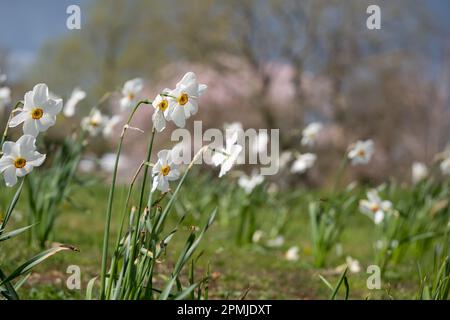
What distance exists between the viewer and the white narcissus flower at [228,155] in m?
1.88

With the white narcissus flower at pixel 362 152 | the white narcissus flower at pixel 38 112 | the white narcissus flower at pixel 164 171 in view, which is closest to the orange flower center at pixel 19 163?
the white narcissus flower at pixel 38 112

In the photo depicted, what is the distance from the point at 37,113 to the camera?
1.85m

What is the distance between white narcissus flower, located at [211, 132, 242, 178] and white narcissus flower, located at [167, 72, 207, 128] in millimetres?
171

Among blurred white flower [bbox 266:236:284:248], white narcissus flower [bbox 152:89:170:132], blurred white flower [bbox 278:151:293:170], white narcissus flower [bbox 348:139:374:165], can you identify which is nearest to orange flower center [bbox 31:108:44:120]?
white narcissus flower [bbox 152:89:170:132]

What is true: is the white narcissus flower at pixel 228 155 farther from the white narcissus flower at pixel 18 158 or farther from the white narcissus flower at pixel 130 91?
the white narcissus flower at pixel 130 91

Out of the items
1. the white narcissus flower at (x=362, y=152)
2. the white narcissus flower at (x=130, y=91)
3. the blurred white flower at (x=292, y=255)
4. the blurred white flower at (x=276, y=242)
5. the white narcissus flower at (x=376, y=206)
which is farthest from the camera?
the blurred white flower at (x=276, y=242)

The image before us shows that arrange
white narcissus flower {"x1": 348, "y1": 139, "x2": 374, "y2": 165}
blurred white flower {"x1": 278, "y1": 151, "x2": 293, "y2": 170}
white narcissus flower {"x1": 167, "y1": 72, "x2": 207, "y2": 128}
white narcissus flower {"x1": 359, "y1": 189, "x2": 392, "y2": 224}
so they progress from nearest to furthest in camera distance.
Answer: white narcissus flower {"x1": 167, "y1": 72, "x2": 207, "y2": 128} < white narcissus flower {"x1": 359, "y1": 189, "x2": 392, "y2": 224} < white narcissus flower {"x1": 348, "y1": 139, "x2": 374, "y2": 165} < blurred white flower {"x1": 278, "y1": 151, "x2": 293, "y2": 170}

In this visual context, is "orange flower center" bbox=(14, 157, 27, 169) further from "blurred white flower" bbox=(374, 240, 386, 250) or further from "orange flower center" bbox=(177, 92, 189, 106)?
"blurred white flower" bbox=(374, 240, 386, 250)

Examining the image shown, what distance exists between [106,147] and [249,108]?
197 inches

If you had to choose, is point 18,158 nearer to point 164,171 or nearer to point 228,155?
point 164,171

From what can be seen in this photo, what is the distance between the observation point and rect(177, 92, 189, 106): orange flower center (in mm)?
1854

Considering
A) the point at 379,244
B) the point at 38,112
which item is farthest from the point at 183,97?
the point at 379,244

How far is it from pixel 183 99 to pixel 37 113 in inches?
19.3
